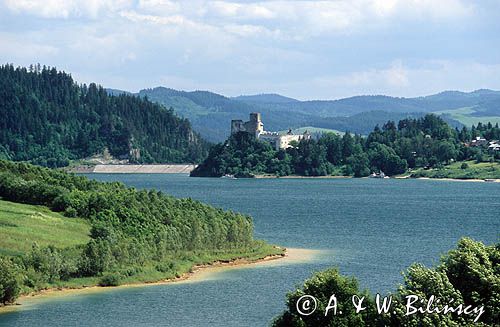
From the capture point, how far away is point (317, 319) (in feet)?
142

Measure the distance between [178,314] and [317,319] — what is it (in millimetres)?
20303

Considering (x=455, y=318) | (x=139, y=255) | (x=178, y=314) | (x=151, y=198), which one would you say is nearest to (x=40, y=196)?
(x=151, y=198)

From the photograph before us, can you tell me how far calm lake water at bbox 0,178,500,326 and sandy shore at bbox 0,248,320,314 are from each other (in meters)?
0.78

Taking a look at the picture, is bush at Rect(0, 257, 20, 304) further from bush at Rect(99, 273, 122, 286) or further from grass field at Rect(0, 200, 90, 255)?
bush at Rect(99, 273, 122, 286)

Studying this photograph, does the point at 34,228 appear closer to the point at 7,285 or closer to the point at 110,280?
the point at 110,280

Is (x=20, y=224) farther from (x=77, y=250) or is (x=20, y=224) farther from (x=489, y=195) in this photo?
(x=489, y=195)

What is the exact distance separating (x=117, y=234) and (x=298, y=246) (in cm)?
2477

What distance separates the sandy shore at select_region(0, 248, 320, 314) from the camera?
66.1 m

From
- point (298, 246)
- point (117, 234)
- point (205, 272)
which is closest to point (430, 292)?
point (205, 272)

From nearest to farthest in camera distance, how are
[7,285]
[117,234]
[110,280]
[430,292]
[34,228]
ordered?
1. [430,292]
2. [7,285]
3. [110,280]
4. [34,228]
5. [117,234]

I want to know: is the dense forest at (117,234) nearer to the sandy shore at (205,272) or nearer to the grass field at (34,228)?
the sandy shore at (205,272)

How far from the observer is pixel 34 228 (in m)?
79.4

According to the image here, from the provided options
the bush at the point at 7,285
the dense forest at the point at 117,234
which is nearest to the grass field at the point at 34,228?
the dense forest at the point at 117,234

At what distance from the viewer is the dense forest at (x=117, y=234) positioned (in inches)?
2761
